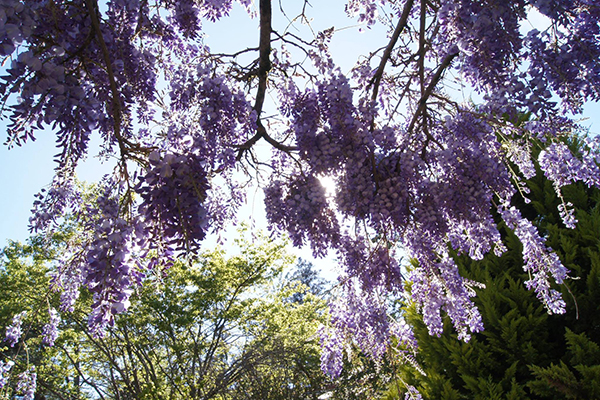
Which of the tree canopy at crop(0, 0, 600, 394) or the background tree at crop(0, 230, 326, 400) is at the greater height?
the background tree at crop(0, 230, 326, 400)

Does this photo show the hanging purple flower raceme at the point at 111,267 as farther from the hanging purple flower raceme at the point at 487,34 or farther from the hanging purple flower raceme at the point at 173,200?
the hanging purple flower raceme at the point at 487,34

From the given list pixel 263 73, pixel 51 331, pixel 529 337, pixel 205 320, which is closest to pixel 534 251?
pixel 529 337

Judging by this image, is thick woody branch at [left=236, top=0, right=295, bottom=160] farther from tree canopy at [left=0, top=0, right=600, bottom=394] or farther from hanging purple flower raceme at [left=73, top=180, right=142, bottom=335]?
hanging purple flower raceme at [left=73, top=180, right=142, bottom=335]

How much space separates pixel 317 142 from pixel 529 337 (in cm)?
256

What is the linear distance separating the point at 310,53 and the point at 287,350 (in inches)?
220

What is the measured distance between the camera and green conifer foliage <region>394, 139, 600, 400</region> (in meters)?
3.14

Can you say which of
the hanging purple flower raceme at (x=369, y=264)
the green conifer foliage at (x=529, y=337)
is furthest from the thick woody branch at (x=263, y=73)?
the green conifer foliage at (x=529, y=337)

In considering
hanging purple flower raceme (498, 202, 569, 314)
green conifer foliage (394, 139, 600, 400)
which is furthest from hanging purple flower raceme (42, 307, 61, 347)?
hanging purple flower raceme (498, 202, 569, 314)

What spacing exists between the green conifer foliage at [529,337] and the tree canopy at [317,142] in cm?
69

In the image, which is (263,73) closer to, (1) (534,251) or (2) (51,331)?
(1) (534,251)

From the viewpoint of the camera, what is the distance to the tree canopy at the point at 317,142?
1601mm

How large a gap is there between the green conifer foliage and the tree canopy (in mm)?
687

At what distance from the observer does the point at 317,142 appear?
232cm

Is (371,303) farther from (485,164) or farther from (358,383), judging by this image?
(358,383)
